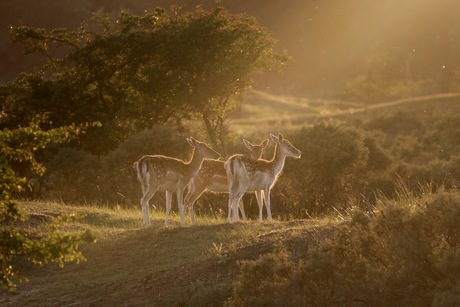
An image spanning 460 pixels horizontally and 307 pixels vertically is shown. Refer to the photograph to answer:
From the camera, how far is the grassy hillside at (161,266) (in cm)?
1619

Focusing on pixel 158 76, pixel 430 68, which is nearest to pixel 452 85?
pixel 430 68

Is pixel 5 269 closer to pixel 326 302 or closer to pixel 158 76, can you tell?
pixel 326 302

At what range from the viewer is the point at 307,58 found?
119250 mm

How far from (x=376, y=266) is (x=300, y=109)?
8017 centimetres

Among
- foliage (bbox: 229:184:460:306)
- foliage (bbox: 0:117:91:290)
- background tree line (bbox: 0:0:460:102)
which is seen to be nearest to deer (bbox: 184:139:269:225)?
foliage (bbox: 229:184:460:306)

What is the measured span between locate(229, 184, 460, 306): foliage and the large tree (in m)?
21.1

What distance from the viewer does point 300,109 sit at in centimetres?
9462

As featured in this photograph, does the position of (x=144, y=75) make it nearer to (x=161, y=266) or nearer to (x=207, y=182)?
(x=207, y=182)

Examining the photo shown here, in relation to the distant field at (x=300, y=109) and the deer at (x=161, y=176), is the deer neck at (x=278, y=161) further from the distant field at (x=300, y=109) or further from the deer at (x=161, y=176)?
the distant field at (x=300, y=109)

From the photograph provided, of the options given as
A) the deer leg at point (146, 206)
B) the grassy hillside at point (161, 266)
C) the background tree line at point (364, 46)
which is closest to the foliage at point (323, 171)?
the deer leg at point (146, 206)

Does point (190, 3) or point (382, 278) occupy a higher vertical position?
point (190, 3)

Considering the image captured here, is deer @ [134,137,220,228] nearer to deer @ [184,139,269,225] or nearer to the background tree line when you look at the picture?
deer @ [184,139,269,225]

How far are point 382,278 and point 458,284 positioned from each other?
1.25 metres

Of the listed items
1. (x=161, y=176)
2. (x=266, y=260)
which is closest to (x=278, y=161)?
(x=161, y=176)
